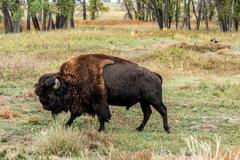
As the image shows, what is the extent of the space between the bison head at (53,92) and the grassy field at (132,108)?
412mm

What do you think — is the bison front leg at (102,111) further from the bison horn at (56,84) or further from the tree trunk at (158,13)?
the tree trunk at (158,13)

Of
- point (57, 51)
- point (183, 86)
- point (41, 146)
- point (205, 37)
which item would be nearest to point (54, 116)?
point (41, 146)

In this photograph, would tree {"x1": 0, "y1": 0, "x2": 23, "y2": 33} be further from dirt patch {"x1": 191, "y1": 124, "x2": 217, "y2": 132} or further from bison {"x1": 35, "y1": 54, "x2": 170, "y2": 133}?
bison {"x1": 35, "y1": 54, "x2": 170, "y2": 133}

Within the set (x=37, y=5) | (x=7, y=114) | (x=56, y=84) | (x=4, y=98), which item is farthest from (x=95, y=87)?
(x=37, y=5)

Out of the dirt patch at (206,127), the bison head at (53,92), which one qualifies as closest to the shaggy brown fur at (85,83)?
the bison head at (53,92)

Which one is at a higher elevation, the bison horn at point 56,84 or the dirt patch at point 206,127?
the bison horn at point 56,84

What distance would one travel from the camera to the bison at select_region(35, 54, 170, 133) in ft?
36.3

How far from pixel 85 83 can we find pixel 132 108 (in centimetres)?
330

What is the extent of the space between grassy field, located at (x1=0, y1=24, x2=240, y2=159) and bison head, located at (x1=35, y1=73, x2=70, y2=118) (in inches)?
16.2

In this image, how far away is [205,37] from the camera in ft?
108

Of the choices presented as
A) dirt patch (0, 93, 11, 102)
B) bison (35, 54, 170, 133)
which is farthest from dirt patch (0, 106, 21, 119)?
dirt patch (0, 93, 11, 102)

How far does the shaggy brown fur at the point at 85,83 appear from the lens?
11031 mm

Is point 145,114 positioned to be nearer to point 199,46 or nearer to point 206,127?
point 206,127

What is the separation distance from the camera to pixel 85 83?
11023 mm
